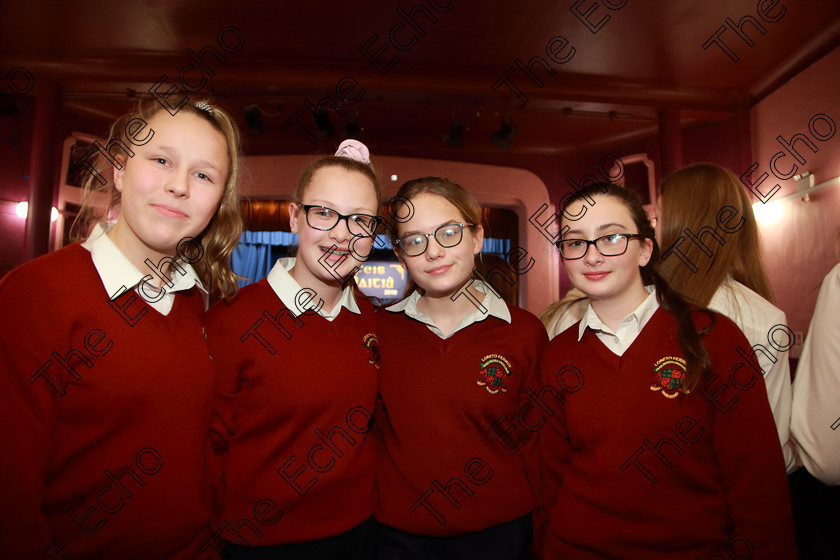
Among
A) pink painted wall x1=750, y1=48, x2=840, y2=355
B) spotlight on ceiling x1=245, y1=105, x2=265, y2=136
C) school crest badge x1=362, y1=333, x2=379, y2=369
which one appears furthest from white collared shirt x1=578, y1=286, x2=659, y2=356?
spotlight on ceiling x1=245, y1=105, x2=265, y2=136

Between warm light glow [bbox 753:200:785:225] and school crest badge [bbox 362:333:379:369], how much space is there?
3.55 meters

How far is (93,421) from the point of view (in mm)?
1037

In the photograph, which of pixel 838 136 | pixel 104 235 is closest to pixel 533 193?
pixel 838 136

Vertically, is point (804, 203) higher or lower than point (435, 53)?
lower

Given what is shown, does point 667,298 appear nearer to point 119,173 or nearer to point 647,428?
point 647,428

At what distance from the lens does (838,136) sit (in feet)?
9.40

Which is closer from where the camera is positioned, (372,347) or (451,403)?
(451,403)

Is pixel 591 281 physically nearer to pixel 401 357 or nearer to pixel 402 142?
pixel 401 357

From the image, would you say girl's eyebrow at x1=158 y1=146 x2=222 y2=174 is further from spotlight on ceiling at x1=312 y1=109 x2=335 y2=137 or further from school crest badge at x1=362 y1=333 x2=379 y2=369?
spotlight on ceiling at x1=312 y1=109 x2=335 y2=137

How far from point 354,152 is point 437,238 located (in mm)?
433

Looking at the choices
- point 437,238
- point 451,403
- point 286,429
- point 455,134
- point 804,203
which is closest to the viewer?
point 286,429

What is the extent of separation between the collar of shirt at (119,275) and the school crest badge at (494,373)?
0.92m

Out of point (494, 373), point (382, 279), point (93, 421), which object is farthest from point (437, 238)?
point (382, 279)

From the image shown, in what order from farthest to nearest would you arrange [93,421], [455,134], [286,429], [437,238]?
1. [455,134]
2. [437,238]
3. [286,429]
4. [93,421]
